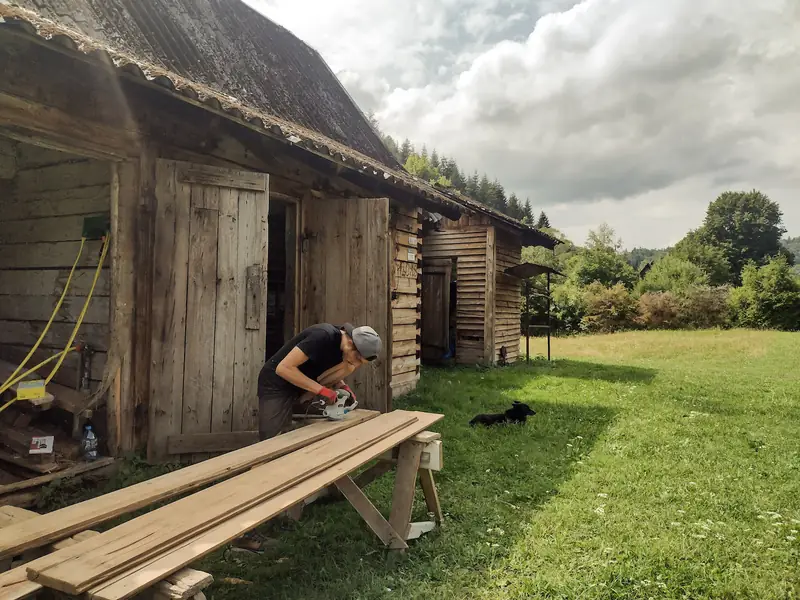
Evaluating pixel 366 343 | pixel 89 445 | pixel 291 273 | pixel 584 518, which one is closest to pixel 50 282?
pixel 89 445

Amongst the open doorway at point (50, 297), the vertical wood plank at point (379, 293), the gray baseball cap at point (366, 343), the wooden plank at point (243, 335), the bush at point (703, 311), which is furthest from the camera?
the bush at point (703, 311)

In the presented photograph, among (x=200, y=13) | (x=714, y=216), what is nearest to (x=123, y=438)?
(x=200, y=13)

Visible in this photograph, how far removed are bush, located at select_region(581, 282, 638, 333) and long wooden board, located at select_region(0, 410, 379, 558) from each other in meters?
25.8

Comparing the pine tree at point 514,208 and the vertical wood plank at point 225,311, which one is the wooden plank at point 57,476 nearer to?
the vertical wood plank at point 225,311

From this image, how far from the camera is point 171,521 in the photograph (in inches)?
84.1

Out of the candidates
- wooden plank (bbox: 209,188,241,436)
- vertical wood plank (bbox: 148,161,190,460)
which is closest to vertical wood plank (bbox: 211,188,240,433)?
wooden plank (bbox: 209,188,241,436)

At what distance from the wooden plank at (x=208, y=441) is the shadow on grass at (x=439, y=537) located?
1171 mm

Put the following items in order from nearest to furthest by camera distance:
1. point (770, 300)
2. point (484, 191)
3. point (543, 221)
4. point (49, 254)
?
point (49, 254)
point (770, 300)
point (484, 191)
point (543, 221)

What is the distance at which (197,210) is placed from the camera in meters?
4.78

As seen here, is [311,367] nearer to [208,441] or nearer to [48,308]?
[208,441]

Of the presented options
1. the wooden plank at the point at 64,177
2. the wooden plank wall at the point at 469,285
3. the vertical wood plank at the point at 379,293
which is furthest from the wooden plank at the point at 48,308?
the wooden plank wall at the point at 469,285

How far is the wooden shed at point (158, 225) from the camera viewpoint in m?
4.07

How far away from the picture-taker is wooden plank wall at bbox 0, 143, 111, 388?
490cm

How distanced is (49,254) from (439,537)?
4.73 metres
